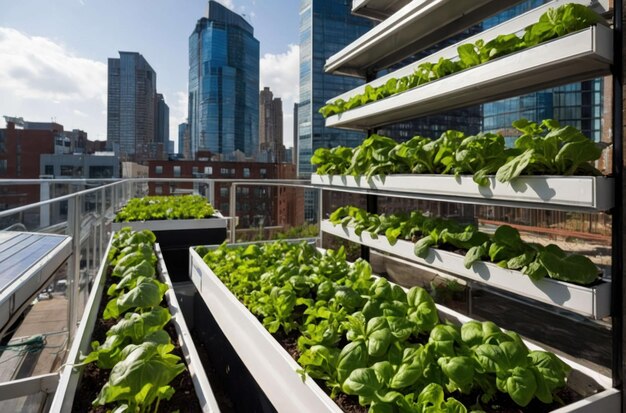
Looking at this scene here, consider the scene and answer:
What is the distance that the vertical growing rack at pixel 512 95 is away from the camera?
935mm

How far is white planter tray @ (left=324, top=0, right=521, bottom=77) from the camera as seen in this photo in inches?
61.9

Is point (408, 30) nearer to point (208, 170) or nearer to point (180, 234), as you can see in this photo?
point (180, 234)

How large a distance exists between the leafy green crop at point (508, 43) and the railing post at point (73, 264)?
1.53 m

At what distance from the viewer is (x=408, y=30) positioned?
1884 millimetres

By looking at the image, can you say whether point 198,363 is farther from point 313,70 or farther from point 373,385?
point 313,70

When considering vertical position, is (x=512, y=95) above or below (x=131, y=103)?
below

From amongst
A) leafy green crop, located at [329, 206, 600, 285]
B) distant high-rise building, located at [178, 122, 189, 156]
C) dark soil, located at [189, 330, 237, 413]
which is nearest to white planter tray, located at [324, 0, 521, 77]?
leafy green crop, located at [329, 206, 600, 285]

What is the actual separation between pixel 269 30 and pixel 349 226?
747cm

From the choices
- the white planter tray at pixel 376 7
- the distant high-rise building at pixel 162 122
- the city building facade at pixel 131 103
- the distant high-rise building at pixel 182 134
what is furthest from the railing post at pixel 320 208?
the distant high-rise building at pixel 182 134

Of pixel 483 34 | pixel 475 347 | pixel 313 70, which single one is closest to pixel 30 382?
pixel 475 347

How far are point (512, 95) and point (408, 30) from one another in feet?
2.21

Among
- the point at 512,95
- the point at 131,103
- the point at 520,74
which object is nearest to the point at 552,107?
the point at 512,95

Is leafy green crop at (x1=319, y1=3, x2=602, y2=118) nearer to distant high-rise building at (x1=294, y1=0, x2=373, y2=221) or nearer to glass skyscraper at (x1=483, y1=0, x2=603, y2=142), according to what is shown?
glass skyscraper at (x1=483, y1=0, x2=603, y2=142)

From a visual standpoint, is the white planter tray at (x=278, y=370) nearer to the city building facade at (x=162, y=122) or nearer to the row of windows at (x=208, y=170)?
the row of windows at (x=208, y=170)
